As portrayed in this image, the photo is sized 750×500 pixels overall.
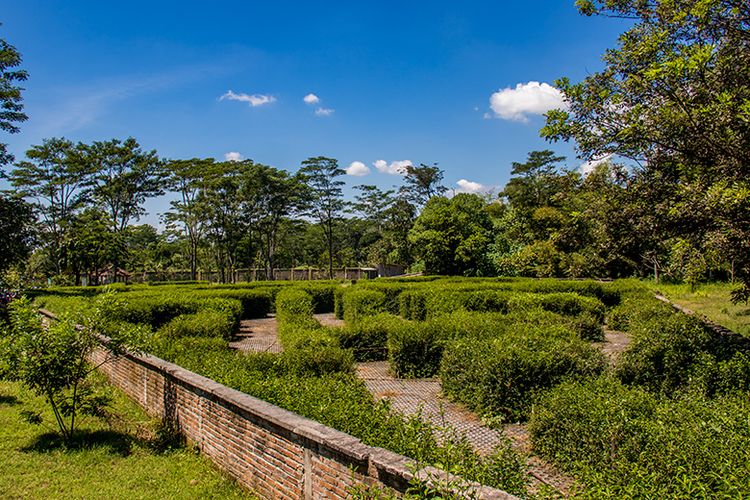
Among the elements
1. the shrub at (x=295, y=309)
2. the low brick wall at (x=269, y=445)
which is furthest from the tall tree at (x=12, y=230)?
the low brick wall at (x=269, y=445)

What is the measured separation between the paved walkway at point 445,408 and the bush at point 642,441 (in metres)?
0.20

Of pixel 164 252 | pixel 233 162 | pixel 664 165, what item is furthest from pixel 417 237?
pixel 164 252

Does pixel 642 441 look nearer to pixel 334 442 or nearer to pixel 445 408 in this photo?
pixel 334 442

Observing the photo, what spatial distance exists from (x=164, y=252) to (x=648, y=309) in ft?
177

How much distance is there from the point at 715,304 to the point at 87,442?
59.5ft

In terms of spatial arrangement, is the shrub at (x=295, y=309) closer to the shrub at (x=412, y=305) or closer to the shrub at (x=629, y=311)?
the shrub at (x=412, y=305)

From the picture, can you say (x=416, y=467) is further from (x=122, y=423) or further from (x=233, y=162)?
(x=233, y=162)

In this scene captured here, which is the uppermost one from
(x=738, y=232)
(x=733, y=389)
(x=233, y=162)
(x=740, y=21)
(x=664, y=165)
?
(x=233, y=162)

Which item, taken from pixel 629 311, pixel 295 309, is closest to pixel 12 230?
pixel 295 309

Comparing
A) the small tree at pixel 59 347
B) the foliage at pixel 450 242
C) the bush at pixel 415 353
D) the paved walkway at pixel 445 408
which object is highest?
the foliage at pixel 450 242

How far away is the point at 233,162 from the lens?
120 ft

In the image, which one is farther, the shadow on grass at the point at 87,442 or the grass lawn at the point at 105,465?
the shadow on grass at the point at 87,442

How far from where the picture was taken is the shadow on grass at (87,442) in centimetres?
504

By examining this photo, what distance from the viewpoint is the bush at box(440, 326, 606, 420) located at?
5.66 meters
